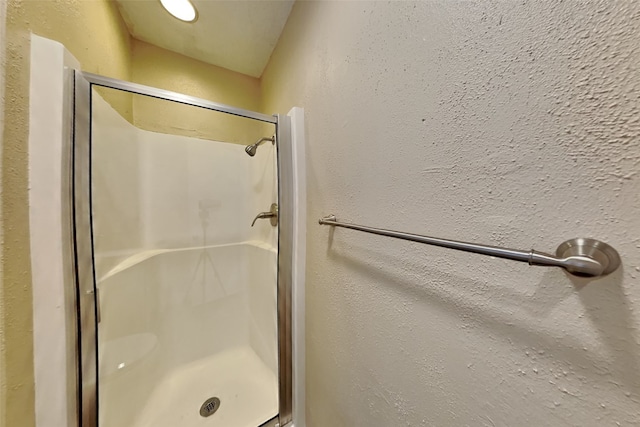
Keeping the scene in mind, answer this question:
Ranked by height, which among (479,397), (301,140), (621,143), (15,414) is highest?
(301,140)

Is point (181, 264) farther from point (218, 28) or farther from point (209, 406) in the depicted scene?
point (218, 28)

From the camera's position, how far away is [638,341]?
0.23 meters

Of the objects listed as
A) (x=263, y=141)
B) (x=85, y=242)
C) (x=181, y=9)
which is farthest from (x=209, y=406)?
(x=181, y=9)

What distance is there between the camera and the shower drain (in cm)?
105

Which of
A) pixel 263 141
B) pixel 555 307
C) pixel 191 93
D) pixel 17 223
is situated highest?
pixel 191 93

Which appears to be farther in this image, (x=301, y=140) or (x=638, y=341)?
(x=301, y=140)

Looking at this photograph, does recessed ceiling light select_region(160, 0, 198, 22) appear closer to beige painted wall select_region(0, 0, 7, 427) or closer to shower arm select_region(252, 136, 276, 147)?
shower arm select_region(252, 136, 276, 147)

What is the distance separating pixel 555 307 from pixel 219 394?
156cm

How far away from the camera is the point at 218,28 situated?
4.01 ft

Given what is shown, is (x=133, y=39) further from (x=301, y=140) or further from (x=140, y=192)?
(x=301, y=140)

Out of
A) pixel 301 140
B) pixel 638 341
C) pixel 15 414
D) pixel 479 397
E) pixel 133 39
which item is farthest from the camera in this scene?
pixel 133 39

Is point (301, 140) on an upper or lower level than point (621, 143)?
upper

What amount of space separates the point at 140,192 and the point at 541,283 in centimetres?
174

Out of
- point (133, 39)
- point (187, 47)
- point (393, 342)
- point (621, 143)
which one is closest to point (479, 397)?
point (393, 342)
